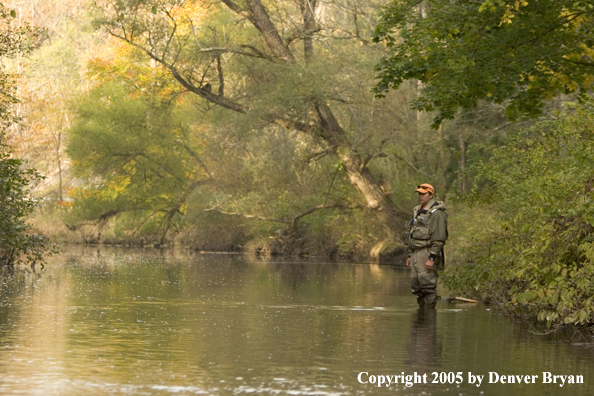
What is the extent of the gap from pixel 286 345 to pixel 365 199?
2440 centimetres

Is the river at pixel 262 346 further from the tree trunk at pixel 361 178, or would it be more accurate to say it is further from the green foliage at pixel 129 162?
the green foliage at pixel 129 162

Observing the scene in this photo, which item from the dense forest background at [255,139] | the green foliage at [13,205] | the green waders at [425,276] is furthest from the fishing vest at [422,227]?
the dense forest background at [255,139]

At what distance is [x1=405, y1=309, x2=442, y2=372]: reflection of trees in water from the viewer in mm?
10492

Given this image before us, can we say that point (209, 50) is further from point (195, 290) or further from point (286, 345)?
point (286, 345)

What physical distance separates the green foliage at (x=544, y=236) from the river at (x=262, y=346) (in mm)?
504

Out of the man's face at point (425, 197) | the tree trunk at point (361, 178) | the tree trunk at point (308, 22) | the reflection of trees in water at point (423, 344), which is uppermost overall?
the tree trunk at point (308, 22)

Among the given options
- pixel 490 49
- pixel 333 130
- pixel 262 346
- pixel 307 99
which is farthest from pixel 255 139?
pixel 262 346

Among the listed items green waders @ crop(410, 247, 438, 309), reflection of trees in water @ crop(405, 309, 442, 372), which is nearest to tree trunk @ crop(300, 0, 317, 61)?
green waders @ crop(410, 247, 438, 309)

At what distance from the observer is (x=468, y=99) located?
61.9ft

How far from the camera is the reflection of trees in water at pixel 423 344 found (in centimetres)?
1049

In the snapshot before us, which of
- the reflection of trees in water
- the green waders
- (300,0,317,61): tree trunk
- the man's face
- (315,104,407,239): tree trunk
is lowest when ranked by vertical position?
the reflection of trees in water

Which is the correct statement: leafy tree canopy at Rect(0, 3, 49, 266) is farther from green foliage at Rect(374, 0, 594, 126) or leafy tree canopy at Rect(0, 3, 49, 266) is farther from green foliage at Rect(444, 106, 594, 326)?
green foliage at Rect(444, 106, 594, 326)

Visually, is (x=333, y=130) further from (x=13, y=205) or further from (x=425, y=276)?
(x=425, y=276)

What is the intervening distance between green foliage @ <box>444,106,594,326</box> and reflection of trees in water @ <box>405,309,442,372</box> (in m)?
1.21
